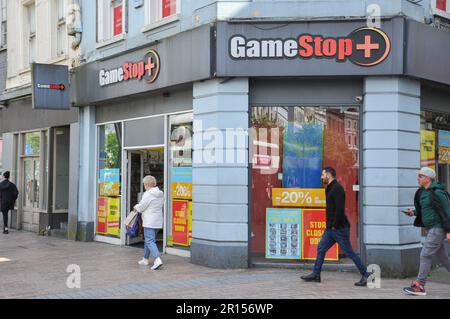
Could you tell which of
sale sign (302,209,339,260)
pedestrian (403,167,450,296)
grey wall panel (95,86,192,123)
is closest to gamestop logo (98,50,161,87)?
grey wall panel (95,86,192,123)

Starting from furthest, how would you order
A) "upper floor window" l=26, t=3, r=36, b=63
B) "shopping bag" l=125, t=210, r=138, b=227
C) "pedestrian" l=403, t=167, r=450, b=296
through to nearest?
"upper floor window" l=26, t=3, r=36, b=63 → "shopping bag" l=125, t=210, r=138, b=227 → "pedestrian" l=403, t=167, r=450, b=296

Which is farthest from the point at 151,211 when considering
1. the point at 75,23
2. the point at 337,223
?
the point at 75,23

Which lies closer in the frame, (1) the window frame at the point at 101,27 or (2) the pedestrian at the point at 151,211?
(2) the pedestrian at the point at 151,211

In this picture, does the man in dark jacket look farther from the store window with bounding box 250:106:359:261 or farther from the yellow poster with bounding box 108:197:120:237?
the store window with bounding box 250:106:359:261

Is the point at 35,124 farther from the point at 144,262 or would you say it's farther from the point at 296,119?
the point at 296,119

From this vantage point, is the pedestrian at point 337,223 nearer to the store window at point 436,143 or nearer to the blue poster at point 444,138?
the store window at point 436,143

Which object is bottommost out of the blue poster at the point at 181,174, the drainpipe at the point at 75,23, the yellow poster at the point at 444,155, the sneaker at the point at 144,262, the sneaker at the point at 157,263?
the sneaker at the point at 144,262

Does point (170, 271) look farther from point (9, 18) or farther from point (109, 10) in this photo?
point (9, 18)

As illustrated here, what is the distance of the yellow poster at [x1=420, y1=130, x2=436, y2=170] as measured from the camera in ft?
35.1

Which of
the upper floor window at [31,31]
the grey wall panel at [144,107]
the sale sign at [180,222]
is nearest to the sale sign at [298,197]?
the sale sign at [180,222]

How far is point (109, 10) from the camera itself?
13375 millimetres

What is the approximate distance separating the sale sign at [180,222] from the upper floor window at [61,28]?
6207mm

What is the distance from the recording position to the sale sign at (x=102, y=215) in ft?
44.7

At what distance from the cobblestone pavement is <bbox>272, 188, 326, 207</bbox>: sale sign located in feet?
3.83
